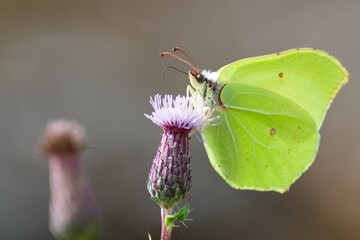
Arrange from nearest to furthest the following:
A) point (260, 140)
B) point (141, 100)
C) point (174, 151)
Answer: point (174, 151)
point (260, 140)
point (141, 100)

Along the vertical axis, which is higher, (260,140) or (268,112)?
(268,112)

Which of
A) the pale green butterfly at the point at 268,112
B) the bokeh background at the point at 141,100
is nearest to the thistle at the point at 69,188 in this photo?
the pale green butterfly at the point at 268,112

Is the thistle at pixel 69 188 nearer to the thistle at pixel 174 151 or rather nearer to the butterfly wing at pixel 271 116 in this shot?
the thistle at pixel 174 151

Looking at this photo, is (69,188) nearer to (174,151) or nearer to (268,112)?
(174,151)

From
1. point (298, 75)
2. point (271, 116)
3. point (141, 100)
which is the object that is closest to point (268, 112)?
point (271, 116)

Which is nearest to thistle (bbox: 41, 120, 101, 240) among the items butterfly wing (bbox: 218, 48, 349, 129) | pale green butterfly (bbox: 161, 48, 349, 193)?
pale green butterfly (bbox: 161, 48, 349, 193)
